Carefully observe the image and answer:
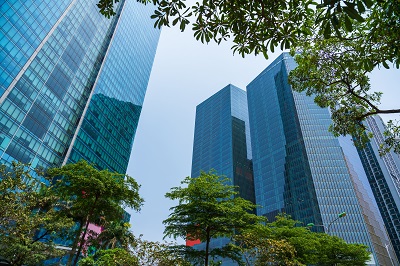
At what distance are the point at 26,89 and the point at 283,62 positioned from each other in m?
104

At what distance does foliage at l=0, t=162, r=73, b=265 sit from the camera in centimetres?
1270

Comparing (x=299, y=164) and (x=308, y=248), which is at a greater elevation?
Result: (x=299, y=164)

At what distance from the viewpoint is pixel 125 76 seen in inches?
3346

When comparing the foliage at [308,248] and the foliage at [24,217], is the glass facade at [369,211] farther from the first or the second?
the foliage at [24,217]

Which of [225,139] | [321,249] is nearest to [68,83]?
[321,249]

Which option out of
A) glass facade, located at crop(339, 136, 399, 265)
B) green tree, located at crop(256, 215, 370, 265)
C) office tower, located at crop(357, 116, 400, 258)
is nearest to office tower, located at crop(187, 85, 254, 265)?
glass facade, located at crop(339, 136, 399, 265)

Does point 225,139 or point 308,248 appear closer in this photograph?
point 308,248

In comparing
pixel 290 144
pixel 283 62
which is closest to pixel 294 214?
pixel 290 144

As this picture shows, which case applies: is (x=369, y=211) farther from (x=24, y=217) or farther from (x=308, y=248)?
(x=24, y=217)

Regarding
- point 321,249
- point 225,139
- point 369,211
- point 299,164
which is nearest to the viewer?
point 321,249

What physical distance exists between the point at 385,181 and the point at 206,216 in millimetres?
157481

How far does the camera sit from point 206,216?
54.1 ft

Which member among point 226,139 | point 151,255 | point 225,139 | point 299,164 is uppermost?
point 225,139

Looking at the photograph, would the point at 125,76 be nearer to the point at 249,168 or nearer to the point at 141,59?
the point at 141,59
